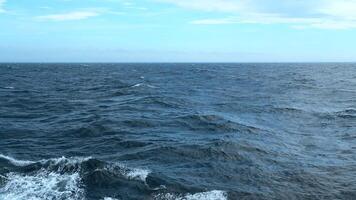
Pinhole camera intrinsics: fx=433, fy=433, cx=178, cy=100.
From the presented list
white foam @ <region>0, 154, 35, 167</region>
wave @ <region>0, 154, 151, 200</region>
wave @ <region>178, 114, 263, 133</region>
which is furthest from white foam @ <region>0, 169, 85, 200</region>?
wave @ <region>178, 114, 263, 133</region>

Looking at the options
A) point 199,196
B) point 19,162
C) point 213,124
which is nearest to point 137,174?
point 199,196

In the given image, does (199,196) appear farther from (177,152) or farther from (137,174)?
(177,152)

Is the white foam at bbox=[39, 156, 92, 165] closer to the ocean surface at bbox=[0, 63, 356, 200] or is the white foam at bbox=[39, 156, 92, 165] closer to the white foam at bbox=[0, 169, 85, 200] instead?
the ocean surface at bbox=[0, 63, 356, 200]

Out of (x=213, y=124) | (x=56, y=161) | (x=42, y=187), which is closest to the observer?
(x=42, y=187)

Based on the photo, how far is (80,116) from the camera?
34.2 meters

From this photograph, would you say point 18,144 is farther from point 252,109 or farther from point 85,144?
point 252,109

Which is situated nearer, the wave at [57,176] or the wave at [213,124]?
the wave at [57,176]

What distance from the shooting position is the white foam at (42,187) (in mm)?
15977

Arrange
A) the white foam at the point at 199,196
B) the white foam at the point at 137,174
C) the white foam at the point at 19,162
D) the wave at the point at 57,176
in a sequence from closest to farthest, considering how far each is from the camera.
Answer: the wave at the point at 57,176
the white foam at the point at 199,196
the white foam at the point at 137,174
the white foam at the point at 19,162

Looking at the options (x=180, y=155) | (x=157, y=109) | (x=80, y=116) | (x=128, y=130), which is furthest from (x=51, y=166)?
(x=157, y=109)

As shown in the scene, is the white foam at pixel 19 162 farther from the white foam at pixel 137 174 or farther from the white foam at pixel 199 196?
the white foam at pixel 199 196

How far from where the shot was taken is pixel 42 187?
1673 centimetres

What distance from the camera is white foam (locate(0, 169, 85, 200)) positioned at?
15977mm

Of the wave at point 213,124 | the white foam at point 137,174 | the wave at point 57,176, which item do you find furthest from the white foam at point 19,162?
the wave at point 213,124
